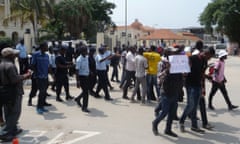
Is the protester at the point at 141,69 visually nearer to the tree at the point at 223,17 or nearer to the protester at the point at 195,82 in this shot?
the protester at the point at 195,82

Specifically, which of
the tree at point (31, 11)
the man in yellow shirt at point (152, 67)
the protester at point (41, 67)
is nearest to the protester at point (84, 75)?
the protester at point (41, 67)

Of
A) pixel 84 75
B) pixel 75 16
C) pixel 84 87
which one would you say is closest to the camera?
pixel 84 87

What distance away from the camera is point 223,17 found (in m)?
45.3

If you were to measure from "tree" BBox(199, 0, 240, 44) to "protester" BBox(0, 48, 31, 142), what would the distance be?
42.0 m

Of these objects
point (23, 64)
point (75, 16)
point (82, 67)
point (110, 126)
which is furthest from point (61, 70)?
point (75, 16)

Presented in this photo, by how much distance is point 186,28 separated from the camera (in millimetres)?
126438

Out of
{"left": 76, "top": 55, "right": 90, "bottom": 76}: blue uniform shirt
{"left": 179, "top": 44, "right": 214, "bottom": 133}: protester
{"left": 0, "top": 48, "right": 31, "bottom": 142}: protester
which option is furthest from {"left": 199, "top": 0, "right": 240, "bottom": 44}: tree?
{"left": 0, "top": 48, "right": 31, "bottom": 142}: protester

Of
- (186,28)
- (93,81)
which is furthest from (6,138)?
(186,28)

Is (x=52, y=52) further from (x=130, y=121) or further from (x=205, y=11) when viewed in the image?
(x=205, y=11)

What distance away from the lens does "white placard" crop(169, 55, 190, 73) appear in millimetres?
6914

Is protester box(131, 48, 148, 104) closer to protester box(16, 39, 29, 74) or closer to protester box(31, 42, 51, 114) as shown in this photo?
protester box(31, 42, 51, 114)

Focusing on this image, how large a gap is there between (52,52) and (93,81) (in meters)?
1.83

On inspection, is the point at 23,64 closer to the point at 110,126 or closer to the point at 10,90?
the point at 110,126

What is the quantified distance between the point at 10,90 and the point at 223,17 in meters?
42.2
